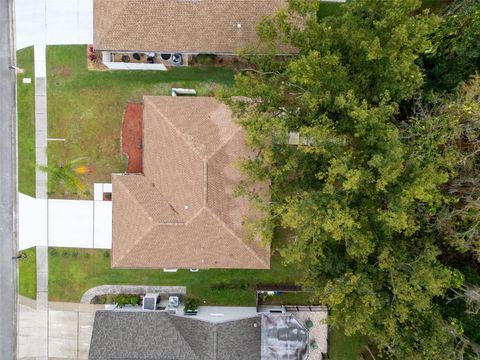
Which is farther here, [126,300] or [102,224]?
[102,224]

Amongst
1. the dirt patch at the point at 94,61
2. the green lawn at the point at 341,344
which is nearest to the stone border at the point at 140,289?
the green lawn at the point at 341,344

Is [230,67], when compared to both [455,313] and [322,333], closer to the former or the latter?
[322,333]

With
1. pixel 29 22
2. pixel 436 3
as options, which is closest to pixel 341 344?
pixel 436 3

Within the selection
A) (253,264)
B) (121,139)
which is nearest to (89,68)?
(121,139)

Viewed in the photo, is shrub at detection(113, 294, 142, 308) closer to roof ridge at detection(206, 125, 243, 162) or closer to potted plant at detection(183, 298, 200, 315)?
potted plant at detection(183, 298, 200, 315)

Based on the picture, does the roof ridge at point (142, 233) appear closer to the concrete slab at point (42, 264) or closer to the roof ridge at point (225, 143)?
the roof ridge at point (225, 143)

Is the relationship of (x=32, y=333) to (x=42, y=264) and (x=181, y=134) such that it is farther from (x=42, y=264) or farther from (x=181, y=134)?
(x=181, y=134)

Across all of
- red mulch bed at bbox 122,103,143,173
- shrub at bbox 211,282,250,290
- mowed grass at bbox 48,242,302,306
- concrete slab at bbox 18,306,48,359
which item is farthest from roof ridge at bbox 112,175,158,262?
concrete slab at bbox 18,306,48,359
